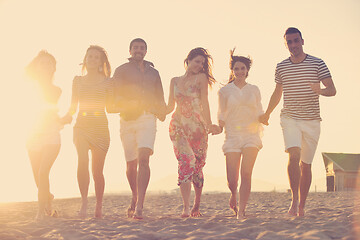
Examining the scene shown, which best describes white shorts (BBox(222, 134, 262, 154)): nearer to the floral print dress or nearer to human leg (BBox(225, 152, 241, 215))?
human leg (BBox(225, 152, 241, 215))

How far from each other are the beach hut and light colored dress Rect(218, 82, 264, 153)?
20.9 metres

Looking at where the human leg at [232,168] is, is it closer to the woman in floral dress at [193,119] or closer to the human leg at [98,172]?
the woman in floral dress at [193,119]

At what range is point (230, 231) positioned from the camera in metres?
4.75

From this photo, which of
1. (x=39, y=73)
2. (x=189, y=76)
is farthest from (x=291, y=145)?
(x=39, y=73)

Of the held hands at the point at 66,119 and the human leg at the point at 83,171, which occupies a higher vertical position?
the held hands at the point at 66,119

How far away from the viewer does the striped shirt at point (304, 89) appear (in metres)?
6.54

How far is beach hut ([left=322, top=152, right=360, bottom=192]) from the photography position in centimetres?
2573

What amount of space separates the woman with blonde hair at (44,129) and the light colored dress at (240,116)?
2.58m

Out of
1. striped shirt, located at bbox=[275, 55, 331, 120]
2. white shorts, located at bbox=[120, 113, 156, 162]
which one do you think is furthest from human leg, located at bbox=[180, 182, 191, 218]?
striped shirt, located at bbox=[275, 55, 331, 120]

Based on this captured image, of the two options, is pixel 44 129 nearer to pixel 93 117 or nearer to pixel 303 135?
pixel 93 117

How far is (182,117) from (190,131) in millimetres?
263

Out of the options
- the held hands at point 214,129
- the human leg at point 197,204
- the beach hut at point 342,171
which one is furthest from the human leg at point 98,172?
the beach hut at point 342,171

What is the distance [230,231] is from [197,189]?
2330 millimetres

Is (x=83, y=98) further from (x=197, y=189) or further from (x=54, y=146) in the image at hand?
(x=197, y=189)
